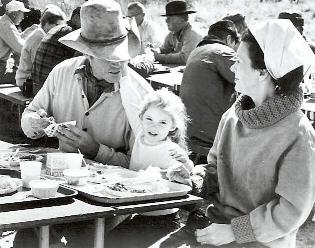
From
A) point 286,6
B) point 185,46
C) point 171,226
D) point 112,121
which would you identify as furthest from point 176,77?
point 286,6

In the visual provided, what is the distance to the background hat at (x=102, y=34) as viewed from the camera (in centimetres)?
365

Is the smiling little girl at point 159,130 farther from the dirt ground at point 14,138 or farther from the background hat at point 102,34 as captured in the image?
the dirt ground at point 14,138

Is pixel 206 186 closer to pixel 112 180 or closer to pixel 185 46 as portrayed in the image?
pixel 112 180

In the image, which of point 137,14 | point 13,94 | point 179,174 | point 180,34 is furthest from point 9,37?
point 179,174

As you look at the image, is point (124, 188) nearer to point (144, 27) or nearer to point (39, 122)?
point (39, 122)

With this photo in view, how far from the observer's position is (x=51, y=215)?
8.25ft

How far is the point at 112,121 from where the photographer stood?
3.83 m

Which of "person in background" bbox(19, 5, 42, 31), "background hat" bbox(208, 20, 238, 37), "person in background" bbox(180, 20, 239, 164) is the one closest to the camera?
"person in background" bbox(180, 20, 239, 164)

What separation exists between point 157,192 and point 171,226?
1.32ft

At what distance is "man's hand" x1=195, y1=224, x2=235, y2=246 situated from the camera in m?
2.62

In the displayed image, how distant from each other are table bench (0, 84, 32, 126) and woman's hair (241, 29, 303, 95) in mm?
4649

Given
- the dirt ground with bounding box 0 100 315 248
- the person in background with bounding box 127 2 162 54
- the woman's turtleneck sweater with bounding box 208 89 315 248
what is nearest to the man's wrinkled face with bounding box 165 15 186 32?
the person in background with bounding box 127 2 162 54

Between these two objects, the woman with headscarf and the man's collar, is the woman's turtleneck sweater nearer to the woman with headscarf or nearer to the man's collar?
the woman with headscarf

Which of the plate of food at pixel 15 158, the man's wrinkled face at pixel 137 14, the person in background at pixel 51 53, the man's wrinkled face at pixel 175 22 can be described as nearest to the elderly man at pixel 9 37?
the man's wrinkled face at pixel 137 14
